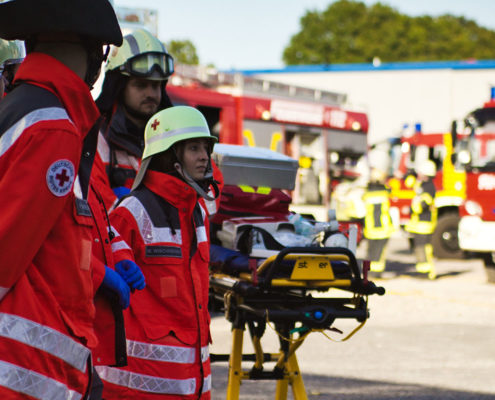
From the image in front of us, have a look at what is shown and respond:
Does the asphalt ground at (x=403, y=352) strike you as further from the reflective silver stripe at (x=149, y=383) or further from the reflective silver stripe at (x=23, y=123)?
the reflective silver stripe at (x=23, y=123)

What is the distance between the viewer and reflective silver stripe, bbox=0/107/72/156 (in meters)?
1.98

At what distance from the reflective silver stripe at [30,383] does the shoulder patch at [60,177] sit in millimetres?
412

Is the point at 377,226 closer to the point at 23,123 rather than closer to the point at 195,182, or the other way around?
the point at 195,182

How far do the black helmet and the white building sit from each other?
109 ft

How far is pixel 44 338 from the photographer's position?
6.70 feet

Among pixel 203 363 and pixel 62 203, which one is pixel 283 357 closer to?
pixel 203 363

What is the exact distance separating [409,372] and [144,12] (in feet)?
19.4

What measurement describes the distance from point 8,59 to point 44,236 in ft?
4.08

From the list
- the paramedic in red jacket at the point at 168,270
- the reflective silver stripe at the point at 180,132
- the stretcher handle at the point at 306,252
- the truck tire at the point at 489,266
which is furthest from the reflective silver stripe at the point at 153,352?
the truck tire at the point at 489,266

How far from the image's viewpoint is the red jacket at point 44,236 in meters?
1.95

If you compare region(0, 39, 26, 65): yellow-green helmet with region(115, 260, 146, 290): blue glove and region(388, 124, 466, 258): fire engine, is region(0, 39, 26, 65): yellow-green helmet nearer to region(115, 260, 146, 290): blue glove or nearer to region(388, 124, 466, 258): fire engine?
region(115, 260, 146, 290): blue glove

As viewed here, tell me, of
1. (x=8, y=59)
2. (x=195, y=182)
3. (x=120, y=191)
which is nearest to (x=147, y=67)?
(x=120, y=191)

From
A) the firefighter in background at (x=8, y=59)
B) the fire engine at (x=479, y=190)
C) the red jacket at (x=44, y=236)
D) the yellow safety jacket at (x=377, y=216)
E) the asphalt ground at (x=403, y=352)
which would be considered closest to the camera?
the red jacket at (x=44, y=236)

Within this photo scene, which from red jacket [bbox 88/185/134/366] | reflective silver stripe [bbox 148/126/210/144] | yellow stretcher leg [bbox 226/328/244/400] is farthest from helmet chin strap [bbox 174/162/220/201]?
red jacket [bbox 88/185/134/366]
